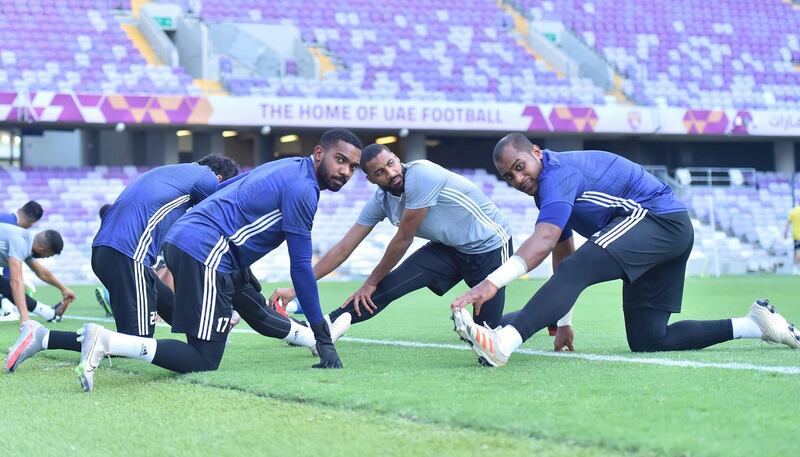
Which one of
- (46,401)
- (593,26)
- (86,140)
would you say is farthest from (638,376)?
(593,26)

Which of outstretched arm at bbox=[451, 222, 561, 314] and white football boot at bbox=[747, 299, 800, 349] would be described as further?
white football boot at bbox=[747, 299, 800, 349]

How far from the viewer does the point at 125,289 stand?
25.9 feet

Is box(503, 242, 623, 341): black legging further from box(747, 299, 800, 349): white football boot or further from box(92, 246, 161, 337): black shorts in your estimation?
box(92, 246, 161, 337): black shorts

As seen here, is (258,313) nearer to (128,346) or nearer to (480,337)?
(128,346)

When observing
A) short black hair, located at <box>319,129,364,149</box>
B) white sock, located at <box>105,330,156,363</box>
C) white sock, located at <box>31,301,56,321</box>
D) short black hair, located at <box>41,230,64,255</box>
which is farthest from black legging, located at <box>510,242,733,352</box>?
white sock, located at <box>31,301,56,321</box>

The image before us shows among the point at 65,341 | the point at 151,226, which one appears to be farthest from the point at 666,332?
the point at 65,341

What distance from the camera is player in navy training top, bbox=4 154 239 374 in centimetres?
788

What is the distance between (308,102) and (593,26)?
1245 cm

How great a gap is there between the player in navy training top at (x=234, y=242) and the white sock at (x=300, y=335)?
1536mm

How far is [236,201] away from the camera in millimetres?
6801

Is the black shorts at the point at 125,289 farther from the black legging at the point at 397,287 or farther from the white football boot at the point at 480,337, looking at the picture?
the white football boot at the point at 480,337

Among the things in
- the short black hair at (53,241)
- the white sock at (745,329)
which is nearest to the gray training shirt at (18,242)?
the short black hair at (53,241)

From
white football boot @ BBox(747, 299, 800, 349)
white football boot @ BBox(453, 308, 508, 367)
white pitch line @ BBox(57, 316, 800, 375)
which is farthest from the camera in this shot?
white football boot @ BBox(747, 299, 800, 349)

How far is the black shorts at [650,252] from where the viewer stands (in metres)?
6.82
